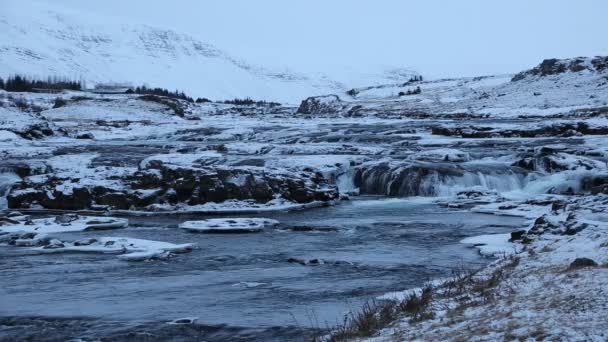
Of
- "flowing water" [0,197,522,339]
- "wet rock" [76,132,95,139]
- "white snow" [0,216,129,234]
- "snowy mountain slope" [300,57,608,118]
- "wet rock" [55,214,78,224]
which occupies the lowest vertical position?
"flowing water" [0,197,522,339]

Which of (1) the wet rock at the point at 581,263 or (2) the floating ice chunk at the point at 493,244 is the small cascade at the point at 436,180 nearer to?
(2) the floating ice chunk at the point at 493,244

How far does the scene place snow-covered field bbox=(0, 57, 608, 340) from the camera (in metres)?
5.97

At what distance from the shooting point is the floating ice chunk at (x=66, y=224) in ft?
42.5

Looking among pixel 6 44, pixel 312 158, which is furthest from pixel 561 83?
pixel 6 44

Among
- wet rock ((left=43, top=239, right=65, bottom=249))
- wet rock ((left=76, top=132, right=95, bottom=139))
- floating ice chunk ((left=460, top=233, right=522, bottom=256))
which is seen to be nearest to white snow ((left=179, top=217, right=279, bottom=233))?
wet rock ((left=43, top=239, right=65, bottom=249))

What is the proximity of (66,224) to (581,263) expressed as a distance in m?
10.1

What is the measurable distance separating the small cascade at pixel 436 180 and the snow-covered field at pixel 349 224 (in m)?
0.04

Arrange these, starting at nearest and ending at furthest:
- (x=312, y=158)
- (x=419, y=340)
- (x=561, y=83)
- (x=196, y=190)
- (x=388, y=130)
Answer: (x=419, y=340) → (x=196, y=190) → (x=312, y=158) → (x=388, y=130) → (x=561, y=83)

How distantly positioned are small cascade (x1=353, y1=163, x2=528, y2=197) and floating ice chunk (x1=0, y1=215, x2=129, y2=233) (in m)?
7.47

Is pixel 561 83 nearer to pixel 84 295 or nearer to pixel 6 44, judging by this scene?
pixel 84 295

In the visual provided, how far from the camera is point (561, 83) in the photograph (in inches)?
2339

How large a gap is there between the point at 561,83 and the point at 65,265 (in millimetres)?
56437

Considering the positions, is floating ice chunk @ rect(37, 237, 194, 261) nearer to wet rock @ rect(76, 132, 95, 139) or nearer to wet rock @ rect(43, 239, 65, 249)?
wet rock @ rect(43, 239, 65, 249)

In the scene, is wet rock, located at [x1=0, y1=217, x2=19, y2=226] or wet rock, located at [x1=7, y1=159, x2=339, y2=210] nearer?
wet rock, located at [x1=0, y1=217, x2=19, y2=226]
